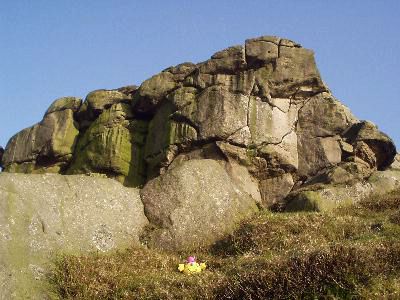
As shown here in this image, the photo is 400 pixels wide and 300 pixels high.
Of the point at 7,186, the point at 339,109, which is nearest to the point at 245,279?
the point at 7,186

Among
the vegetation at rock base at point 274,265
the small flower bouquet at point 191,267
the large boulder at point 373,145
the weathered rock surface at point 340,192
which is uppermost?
the large boulder at point 373,145

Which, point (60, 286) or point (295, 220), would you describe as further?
point (295, 220)

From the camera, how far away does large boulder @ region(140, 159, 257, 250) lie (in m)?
18.6

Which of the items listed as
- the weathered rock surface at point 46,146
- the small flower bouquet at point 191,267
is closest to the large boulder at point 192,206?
the small flower bouquet at point 191,267

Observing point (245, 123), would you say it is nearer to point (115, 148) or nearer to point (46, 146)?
point (115, 148)

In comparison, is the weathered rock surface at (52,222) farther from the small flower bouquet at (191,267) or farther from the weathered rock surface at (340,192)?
the weathered rock surface at (340,192)

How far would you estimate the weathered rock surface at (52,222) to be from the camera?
567 inches

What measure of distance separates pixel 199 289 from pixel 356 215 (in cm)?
1021

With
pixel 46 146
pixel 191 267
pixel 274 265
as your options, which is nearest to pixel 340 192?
pixel 191 267

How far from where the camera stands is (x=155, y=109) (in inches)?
1358

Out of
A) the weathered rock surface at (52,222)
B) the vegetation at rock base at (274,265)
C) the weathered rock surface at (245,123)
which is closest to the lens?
the vegetation at rock base at (274,265)

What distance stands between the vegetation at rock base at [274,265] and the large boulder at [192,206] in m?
0.67

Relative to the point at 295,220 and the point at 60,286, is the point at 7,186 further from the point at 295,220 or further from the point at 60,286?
the point at 295,220

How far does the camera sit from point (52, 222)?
16.4 m
